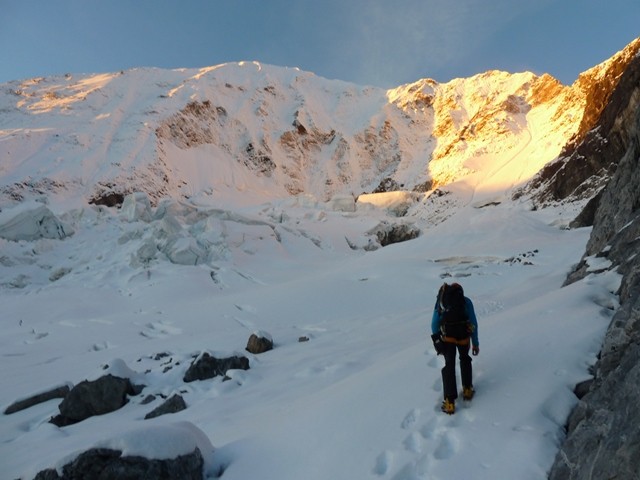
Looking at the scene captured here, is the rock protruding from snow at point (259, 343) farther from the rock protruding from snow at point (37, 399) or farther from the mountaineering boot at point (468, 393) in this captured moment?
the mountaineering boot at point (468, 393)

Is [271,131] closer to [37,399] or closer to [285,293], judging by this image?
[285,293]

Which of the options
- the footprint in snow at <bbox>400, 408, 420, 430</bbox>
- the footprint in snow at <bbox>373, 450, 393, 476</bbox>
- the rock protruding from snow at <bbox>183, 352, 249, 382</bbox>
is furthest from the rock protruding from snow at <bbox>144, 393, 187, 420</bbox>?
the footprint in snow at <bbox>373, 450, 393, 476</bbox>

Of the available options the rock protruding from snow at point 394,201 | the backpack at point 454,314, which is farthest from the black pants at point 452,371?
the rock protruding from snow at point 394,201

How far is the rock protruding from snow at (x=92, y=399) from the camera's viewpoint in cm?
765

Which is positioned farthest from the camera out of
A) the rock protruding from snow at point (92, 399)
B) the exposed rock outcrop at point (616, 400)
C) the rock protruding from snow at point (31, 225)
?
the rock protruding from snow at point (31, 225)

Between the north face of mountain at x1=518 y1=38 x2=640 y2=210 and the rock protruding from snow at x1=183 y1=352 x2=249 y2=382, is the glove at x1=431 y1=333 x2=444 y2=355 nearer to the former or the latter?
the rock protruding from snow at x1=183 y1=352 x2=249 y2=382

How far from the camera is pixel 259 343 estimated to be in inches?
420

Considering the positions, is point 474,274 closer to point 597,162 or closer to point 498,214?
point 498,214

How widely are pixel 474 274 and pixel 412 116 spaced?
276 ft

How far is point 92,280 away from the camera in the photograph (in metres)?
22.8

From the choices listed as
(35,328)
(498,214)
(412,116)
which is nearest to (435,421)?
(35,328)

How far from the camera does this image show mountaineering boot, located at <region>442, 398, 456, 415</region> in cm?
418

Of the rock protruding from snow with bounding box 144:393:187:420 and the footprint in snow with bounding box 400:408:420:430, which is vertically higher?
the footprint in snow with bounding box 400:408:420:430

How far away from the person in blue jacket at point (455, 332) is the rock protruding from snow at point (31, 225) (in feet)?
103
